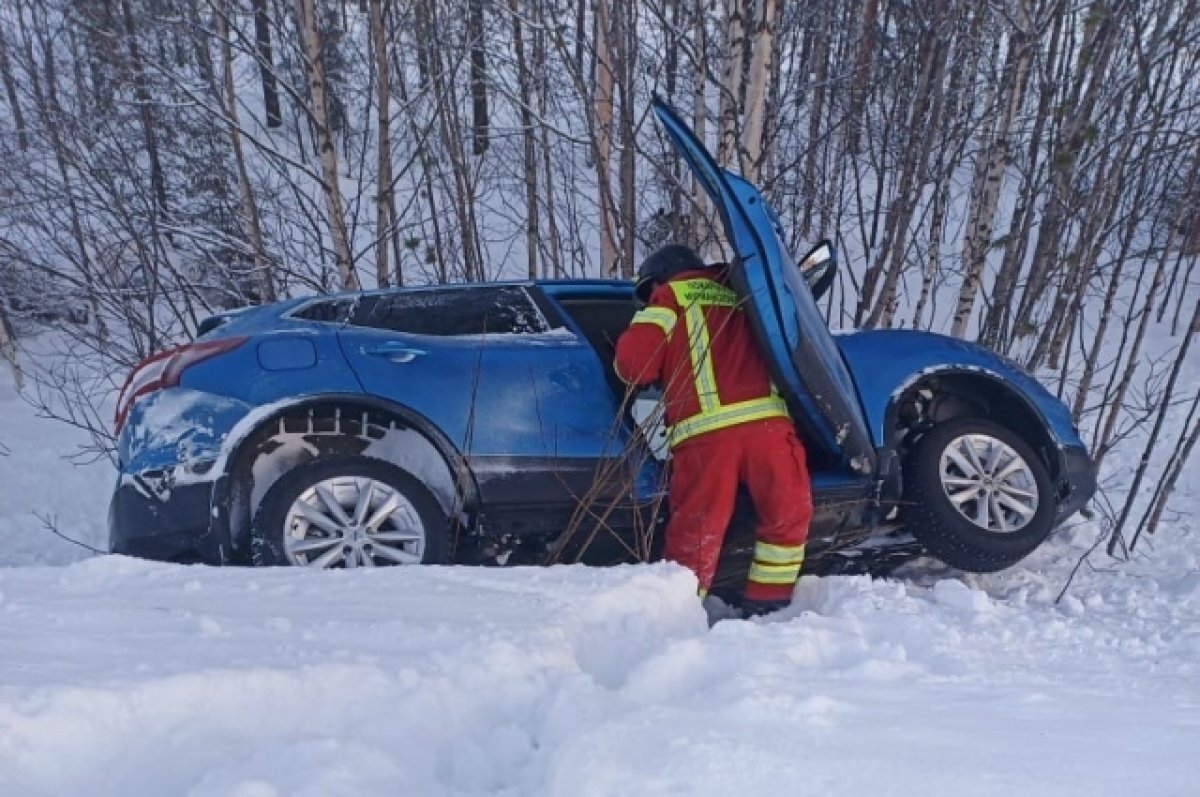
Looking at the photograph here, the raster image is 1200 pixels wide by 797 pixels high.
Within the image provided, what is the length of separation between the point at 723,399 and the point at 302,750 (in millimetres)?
2434

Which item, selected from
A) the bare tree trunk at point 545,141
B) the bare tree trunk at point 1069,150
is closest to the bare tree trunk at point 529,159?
the bare tree trunk at point 545,141

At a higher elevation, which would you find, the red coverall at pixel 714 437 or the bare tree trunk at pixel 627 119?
the bare tree trunk at pixel 627 119

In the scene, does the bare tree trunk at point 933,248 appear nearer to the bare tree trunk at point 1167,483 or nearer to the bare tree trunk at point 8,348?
the bare tree trunk at point 1167,483

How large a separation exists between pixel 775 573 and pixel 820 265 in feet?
4.64

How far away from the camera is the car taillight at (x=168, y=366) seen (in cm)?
363

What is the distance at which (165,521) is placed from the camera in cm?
355

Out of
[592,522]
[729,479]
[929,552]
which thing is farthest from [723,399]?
[929,552]

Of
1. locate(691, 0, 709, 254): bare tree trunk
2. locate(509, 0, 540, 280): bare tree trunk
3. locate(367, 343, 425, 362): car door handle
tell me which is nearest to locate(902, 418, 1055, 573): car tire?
locate(367, 343, 425, 362): car door handle

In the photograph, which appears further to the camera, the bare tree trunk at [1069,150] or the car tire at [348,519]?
the bare tree trunk at [1069,150]

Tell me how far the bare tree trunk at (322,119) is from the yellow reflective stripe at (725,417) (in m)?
4.25

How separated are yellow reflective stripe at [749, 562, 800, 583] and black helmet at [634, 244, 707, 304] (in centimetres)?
125

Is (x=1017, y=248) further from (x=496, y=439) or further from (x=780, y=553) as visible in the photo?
(x=496, y=439)

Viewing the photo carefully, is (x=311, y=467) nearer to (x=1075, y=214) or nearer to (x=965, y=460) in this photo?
(x=965, y=460)

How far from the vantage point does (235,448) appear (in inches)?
140
